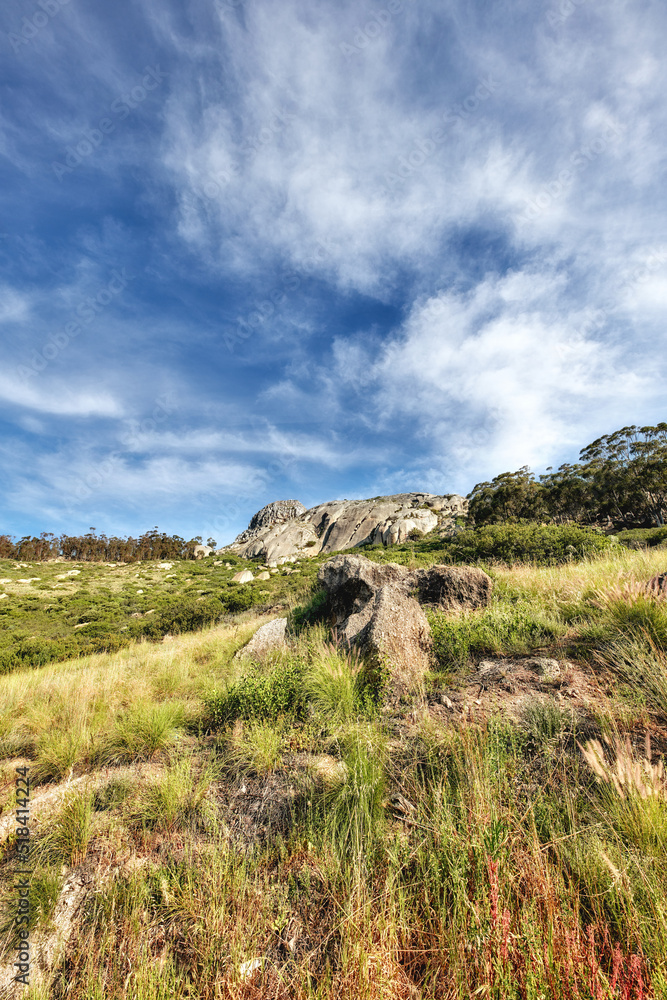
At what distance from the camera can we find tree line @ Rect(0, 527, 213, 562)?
53.5m

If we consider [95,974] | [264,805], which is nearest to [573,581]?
[264,805]

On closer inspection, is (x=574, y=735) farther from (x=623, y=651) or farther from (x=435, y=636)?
(x=435, y=636)

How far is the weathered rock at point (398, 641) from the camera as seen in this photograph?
5.08m

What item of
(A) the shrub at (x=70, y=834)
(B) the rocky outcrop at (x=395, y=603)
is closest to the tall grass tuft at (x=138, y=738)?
(A) the shrub at (x=70, y=834)

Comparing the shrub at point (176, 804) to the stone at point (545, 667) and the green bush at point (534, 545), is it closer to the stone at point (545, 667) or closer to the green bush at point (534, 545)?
the stone at point (545, 667)

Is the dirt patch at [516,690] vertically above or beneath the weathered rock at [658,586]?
beneath

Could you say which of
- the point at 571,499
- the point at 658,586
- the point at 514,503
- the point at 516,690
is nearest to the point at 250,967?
the point at 516,690

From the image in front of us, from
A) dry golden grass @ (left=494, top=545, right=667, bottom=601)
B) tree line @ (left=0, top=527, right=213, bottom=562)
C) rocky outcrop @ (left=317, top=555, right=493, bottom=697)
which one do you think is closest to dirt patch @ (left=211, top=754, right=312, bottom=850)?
rocky outcrop @ (left=317, top=555, right=493, bottom=697)

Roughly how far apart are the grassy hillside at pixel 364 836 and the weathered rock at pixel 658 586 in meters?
0.37

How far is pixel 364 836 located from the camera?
260 centimetres

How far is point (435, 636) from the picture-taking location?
6.29 m

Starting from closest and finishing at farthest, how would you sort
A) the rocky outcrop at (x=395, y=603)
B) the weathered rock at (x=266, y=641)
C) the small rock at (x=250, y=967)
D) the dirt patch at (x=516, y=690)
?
1. the small rock at (x=250, y=967)
2. the dirt patch at (x=516, y=690)
3. the rocky outcrop at (x=395, y=603)
4. the weathered rock at (x=266, y=641)

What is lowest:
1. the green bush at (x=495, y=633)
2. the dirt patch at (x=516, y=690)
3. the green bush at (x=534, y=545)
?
the dirt patch at (x=516, y=690)

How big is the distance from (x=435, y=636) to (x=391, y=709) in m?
2.05
